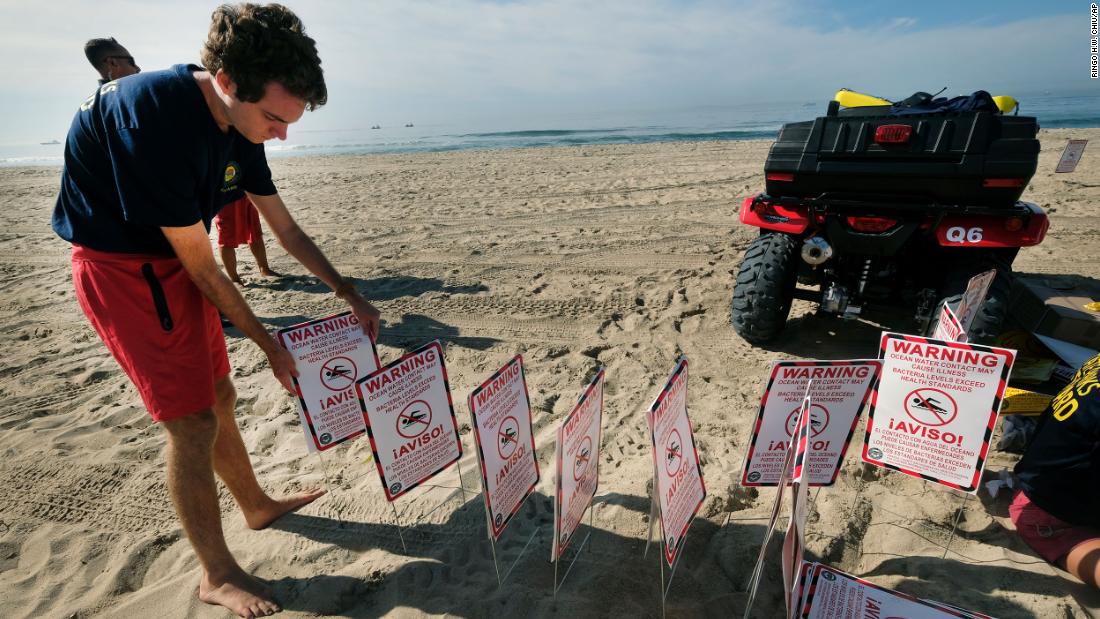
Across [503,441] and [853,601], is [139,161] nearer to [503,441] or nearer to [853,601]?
[503,441]

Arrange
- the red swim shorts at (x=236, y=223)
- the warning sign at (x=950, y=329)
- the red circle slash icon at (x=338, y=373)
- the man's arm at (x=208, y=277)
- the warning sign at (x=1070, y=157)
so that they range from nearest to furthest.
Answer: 1. the man's arm at (x=208, y=277)
2. the warning sign at (x=950, y=329)
3. the red circle slash icon at (x=338, y=373)
4. the red swim shorts at (x=236, y=223)
5. the warning sign at (x=1070, y=157)

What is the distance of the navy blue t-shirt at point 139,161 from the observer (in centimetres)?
156

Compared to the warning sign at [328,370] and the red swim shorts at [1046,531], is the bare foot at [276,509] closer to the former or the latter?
the warning sign at [328,370]

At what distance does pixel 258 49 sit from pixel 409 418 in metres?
1.38

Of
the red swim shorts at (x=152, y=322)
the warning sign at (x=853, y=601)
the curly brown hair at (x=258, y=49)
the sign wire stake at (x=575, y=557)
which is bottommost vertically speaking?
the sign wire stake at (x=575, y=557)

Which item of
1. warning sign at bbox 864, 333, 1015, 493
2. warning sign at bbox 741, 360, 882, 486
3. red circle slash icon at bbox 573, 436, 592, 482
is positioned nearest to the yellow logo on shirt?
red circle slash icon at bbox 573, 436, 592, 482

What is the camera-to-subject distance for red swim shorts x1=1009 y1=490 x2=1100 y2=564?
194 centimetres

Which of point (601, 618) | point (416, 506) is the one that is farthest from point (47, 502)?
point (601, 618)

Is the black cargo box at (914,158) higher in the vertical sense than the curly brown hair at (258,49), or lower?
lower

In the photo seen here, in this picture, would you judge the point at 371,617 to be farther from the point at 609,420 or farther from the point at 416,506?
the point at 609,420

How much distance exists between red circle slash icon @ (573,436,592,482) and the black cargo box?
2235 millimetres

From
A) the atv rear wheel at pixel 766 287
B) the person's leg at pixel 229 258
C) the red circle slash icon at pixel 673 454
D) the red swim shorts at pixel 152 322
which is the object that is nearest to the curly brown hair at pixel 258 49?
the red swim shorts at pixel 152 322

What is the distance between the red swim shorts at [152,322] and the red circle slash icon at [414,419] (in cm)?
70

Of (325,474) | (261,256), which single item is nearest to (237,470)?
(325,474)
